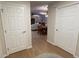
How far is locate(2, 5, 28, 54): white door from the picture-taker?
298 cm

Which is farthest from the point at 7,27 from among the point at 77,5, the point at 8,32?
the point at 77,5

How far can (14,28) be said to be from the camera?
10.6 ft

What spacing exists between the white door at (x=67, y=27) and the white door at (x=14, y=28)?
1.53 metres

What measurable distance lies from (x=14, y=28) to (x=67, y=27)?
6.85 feet

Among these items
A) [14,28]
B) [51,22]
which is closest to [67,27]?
[51,22]

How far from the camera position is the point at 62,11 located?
3637 mm

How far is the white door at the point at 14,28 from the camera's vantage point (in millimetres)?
2977

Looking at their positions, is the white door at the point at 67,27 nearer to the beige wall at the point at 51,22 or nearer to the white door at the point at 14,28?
the beige wall at the point at 51,22

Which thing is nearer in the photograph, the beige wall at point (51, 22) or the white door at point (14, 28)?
the white door at point (14, 28)

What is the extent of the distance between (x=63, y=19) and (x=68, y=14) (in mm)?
346

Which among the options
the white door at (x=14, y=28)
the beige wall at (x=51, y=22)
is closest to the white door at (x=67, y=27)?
the beige wall at (x=51, y=22)

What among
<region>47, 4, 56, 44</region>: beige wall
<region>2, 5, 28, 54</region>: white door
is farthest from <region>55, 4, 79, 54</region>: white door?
<region>2, 5, 28, 54</region>: white door

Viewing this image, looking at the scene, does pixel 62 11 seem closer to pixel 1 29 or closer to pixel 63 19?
pixel 63 19

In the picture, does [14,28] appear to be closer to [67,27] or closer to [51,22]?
[51,22]
